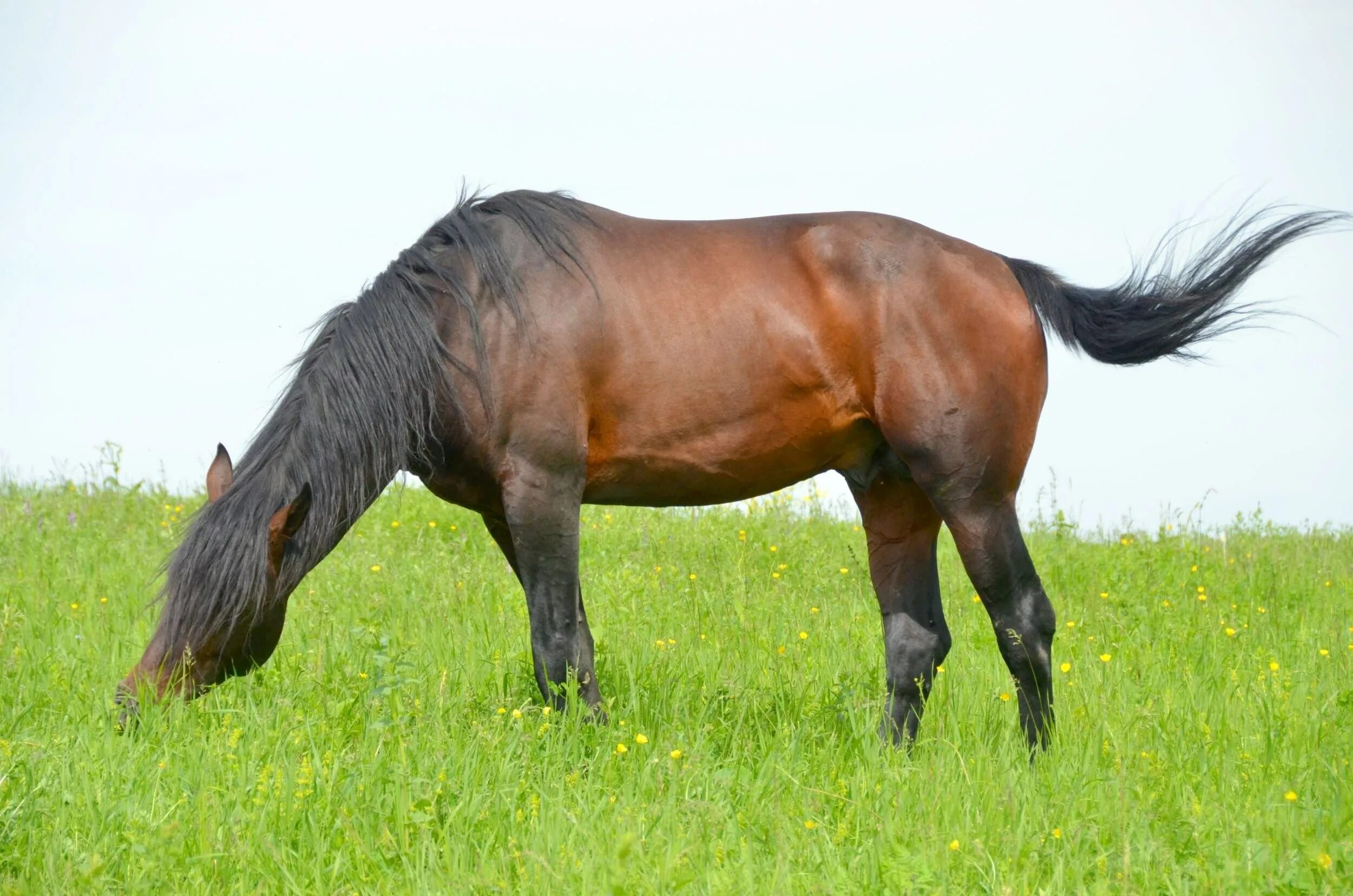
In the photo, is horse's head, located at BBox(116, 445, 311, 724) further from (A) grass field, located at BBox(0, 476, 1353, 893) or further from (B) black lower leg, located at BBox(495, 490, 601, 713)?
(B) black lower leg, located at BBox(495, 490, 601, 713)

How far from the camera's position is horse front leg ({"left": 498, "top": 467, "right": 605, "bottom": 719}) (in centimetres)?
457

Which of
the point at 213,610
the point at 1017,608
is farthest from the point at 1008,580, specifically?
the point at 213,610

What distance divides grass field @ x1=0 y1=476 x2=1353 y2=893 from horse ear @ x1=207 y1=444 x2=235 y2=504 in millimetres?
833

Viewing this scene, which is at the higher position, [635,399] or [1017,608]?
[635,399]

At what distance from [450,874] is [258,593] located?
63.2 inches

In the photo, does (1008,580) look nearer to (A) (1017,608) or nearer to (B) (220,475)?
(A) (1017,608)

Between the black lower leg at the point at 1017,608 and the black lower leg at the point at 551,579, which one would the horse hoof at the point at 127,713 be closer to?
the black lower leg at the point at 551,579

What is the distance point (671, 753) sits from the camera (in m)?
4.09

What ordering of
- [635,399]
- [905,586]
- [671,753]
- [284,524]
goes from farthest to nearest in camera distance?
[905,586] < [635,399] < [284,524] < [671,753]

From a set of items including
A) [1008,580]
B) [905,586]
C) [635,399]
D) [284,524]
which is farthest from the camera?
[905,586]

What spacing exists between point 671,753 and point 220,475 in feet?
7.36

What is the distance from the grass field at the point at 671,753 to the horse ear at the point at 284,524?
0.49 metres

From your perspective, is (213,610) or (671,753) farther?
(213,610)

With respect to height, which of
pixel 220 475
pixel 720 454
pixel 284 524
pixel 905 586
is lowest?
pixel 905 586
